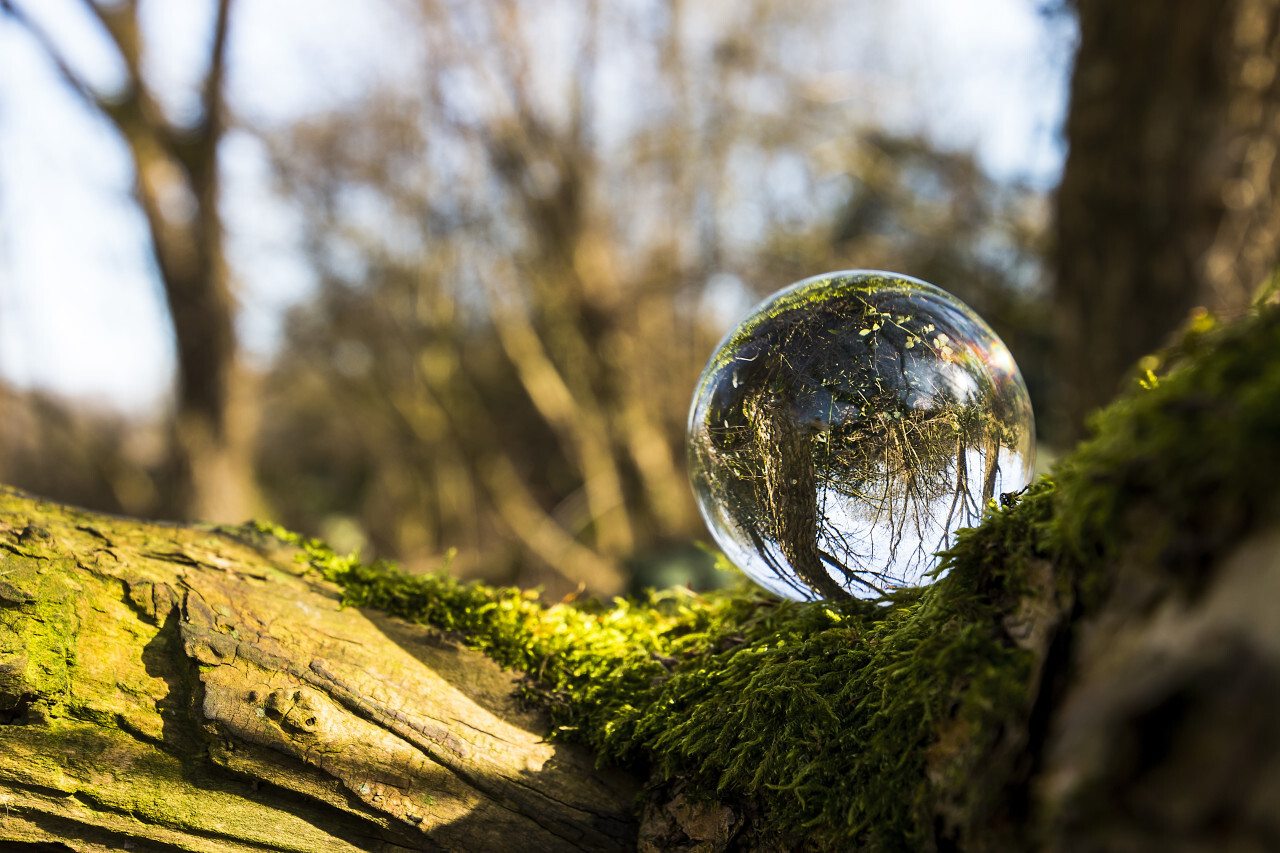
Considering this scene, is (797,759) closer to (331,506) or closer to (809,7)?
(809,7)

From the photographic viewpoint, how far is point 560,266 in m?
9.55

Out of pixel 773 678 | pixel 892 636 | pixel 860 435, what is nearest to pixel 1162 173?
pixel 860 435

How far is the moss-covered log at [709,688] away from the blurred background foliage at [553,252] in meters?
6.16

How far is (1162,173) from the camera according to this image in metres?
5.00

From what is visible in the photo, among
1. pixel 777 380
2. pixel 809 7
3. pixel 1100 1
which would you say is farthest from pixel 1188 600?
pixel 809 7

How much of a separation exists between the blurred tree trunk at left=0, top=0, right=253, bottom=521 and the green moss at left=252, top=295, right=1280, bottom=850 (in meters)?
5.93

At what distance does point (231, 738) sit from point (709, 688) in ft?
3.28

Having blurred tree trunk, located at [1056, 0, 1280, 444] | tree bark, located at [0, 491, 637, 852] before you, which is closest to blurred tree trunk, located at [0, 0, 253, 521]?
tree bark, located at [0, 491, 637, 852]

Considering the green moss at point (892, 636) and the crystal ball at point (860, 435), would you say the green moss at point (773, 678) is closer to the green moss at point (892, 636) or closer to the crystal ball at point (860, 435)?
the green moss at point (892, 636)

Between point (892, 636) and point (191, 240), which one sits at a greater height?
point (191, 240)

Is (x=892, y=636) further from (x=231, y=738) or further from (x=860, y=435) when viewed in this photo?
(x=231, y=738)

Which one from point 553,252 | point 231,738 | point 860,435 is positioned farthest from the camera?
point 553,252

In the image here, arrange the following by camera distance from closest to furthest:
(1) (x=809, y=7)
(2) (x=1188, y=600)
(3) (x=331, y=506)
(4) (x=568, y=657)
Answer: (2) (x=1188, y=600)
(4) (x=568, y=657)
(1) (x=809, y=7)
(3) (x=331, y=506)

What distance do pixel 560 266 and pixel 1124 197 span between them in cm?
625
